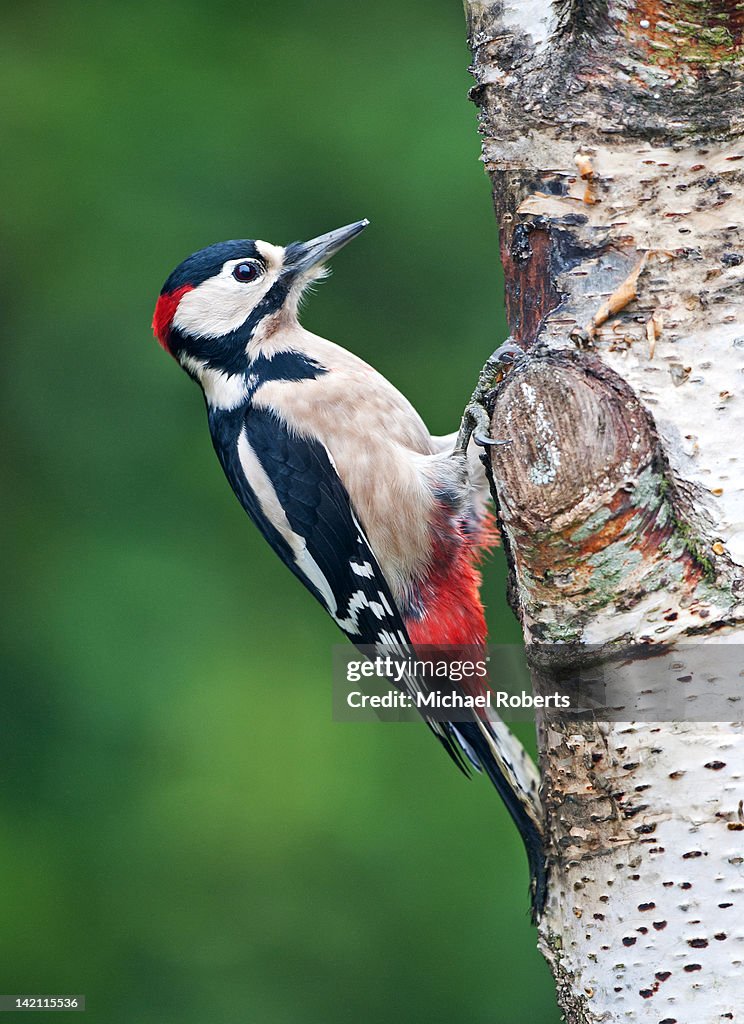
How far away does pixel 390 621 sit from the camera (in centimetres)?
252

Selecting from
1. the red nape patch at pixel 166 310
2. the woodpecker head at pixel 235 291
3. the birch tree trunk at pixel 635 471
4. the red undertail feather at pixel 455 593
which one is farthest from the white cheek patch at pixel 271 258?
the birch tree trunk at pixel 635 471

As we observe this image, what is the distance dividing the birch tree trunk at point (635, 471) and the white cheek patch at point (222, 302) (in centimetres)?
105

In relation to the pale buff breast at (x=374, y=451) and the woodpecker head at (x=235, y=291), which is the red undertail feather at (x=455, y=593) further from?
the woodpecker head at (x=235, y=291)

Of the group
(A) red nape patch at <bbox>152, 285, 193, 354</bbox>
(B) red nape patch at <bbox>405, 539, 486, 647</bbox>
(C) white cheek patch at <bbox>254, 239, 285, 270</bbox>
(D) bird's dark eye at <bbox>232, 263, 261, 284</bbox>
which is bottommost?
(B) red nape patch at <bbox>405, 539, 486, 647</bbox>

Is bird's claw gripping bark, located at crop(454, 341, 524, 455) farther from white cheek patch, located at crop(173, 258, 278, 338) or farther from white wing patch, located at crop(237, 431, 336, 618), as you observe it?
white cheek patch, located at crop(173, 258, 278, 338)

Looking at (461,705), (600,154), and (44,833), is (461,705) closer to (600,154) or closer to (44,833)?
(600,154)

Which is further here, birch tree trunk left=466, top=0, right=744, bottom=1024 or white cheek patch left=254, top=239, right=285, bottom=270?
white cheek patch left=254, top=239, right=285, bottom=270

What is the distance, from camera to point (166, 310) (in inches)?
106

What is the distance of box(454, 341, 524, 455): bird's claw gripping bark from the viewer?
1.96 m

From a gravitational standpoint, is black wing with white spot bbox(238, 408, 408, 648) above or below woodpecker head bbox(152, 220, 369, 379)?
below

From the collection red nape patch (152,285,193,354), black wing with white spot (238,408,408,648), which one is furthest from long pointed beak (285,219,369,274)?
black wing with white spot (238,408,408,648)

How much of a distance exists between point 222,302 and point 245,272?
3.2 inches

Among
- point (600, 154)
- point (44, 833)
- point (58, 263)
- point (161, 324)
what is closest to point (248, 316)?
point (161, 324)

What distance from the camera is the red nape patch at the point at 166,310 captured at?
2662mm
